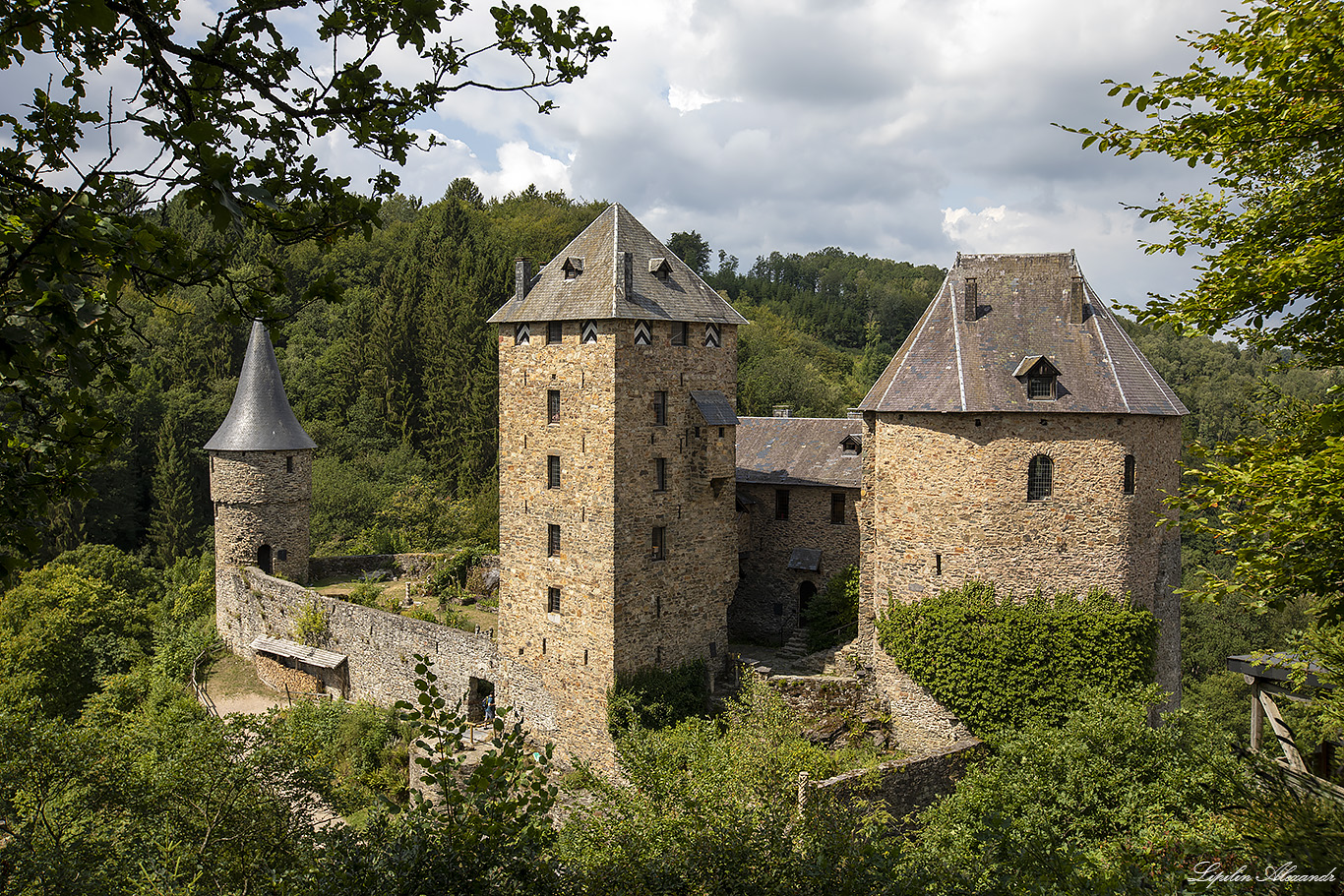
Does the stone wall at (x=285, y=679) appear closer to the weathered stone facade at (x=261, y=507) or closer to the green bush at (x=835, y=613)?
the weathered stone facade at (x=261, y=507)

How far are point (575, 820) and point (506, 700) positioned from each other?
11.6 metres

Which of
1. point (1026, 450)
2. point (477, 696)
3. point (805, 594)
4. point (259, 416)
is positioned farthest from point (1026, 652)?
point (259, 416)

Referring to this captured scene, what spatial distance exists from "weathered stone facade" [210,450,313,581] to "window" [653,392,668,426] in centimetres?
1842

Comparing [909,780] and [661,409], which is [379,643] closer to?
[661,409]

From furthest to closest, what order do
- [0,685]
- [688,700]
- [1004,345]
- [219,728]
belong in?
1. [0,685]
2. [688,700]
3. [1004,345]
4. [219,728]

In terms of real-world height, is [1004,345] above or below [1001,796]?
above

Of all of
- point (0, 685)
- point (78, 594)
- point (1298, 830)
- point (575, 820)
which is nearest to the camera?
point (1298, 830)

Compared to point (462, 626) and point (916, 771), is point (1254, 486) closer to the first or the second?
point (916, 771)

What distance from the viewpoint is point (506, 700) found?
2388cm

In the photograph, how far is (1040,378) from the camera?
19.8 metres

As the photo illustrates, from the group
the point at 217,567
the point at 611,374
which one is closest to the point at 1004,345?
the point at 611,374

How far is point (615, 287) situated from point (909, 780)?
13249 mm

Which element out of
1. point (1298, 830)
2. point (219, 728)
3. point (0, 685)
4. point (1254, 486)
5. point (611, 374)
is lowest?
point (0, 685)

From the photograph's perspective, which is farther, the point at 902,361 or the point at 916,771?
the point at 902,361
